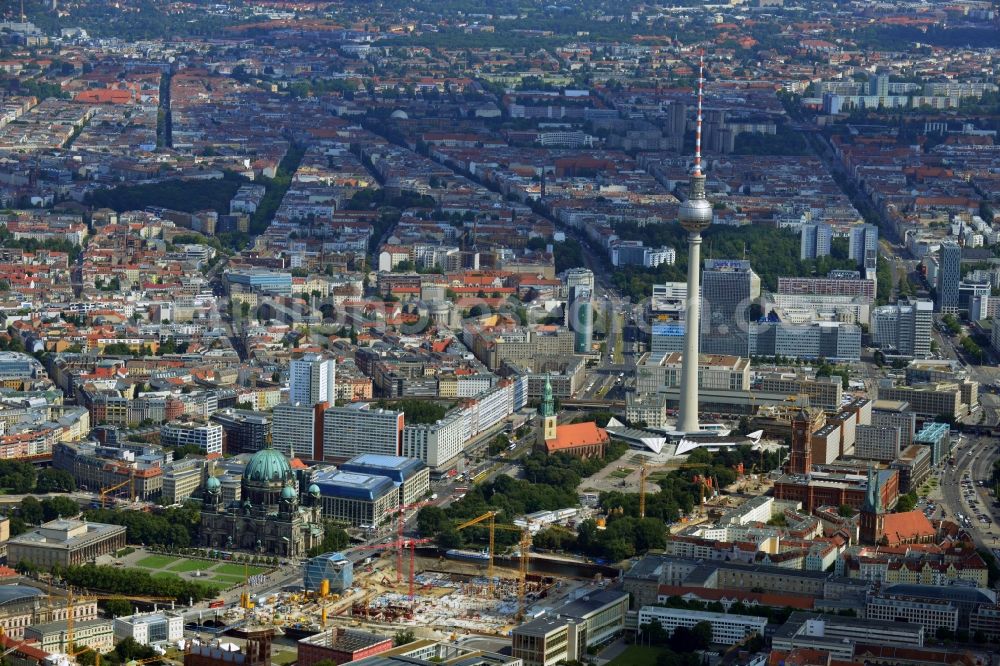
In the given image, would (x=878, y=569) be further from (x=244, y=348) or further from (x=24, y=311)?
(x=24, y=311)

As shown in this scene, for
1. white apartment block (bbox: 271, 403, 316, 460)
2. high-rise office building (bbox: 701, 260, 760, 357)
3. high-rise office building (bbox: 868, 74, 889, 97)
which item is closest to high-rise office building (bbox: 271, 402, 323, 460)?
white apartment block (bbox: 271, 403, 316, 460)

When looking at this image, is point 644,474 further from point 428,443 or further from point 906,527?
point 906,527

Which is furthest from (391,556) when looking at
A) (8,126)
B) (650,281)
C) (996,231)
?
(8,126)

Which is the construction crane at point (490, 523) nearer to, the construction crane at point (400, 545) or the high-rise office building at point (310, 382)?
the construction crane at point (400, 545)

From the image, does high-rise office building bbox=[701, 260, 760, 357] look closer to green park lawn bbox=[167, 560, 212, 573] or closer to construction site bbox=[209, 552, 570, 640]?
construction site bbox=[209, 552, 570, 640]

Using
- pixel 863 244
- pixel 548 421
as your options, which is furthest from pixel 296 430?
pixel 863 244

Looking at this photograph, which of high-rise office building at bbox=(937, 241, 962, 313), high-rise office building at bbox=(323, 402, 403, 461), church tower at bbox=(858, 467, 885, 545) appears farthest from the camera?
high-rise office building at bbox=(937, 241, 962, 313)
